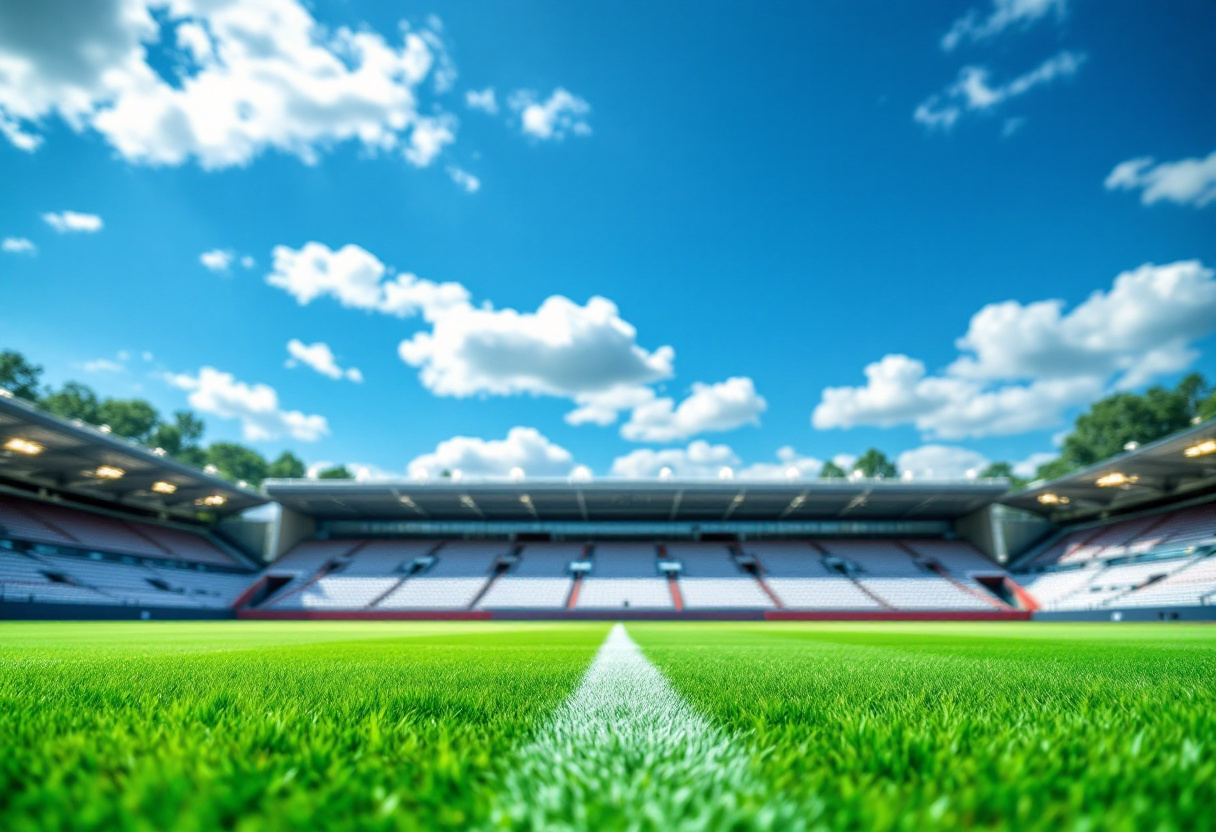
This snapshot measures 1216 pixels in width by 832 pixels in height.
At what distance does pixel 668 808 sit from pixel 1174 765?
886 millimetres

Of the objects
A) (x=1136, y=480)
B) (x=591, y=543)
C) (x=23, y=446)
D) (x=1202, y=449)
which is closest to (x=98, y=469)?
(x=23, y=446)

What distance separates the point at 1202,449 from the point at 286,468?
67212 millimetres

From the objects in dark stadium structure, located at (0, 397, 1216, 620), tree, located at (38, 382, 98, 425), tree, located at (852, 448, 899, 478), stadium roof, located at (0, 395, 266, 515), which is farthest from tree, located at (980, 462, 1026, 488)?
tree, located at (38, 382, 98, 425)

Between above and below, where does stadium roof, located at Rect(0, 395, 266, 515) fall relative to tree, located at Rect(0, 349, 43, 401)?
below

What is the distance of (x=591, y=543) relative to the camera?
38094 millimetres

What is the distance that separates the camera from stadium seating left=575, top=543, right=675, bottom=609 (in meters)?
29.3

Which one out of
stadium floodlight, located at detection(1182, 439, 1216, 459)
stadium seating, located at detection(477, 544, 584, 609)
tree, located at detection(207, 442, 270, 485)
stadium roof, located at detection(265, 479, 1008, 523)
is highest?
tree, located at detection(207, 442, 270, 485)

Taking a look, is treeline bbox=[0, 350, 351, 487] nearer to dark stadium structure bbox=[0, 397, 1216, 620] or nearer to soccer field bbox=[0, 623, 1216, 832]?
dark stadium structure bbox=[0, 397, 1216, 620]

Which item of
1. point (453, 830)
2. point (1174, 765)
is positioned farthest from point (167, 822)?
point (1174, 765)

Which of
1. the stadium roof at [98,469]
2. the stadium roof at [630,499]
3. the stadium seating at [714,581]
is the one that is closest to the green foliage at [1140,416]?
the stadium roof at [630,499]

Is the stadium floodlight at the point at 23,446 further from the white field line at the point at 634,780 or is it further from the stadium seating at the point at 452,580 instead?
the white field line at the point at 634,780

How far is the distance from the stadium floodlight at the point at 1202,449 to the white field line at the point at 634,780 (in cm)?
2893

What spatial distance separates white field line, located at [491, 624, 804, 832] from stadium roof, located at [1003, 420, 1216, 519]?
2724 centimetres

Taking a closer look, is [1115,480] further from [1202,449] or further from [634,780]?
[634,780]
